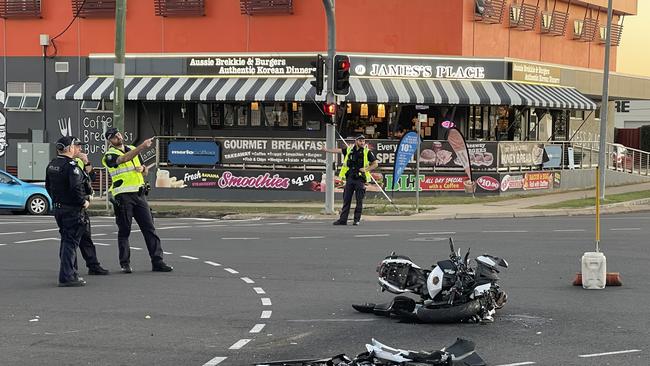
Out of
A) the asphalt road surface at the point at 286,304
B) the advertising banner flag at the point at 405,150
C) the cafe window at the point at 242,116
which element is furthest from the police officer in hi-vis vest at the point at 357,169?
the cafe window at the point at 242,116

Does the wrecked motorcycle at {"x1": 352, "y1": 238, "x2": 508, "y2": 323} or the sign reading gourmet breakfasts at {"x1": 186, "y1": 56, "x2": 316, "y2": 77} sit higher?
the sign reading gourmet breakfasts at {"x1": 186, "y1": 56, "x2": 316, "y2": 77}

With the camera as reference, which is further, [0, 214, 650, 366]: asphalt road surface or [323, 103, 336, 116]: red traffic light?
[323, 103, 336, 116]: red traffic light

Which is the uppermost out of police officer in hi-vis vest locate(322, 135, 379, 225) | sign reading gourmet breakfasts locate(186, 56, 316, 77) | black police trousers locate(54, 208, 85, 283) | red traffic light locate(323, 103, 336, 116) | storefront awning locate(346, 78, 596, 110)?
sign reading gourmet breakfasts locate(186, 56, 316, 77)

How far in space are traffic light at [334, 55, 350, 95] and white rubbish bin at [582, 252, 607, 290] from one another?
12.3m

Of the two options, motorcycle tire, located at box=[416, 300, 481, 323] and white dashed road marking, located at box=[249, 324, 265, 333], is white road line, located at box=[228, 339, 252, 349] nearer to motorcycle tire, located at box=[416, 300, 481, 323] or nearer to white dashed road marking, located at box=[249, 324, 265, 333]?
white dashed road marking, located at box=[249, 324, 265, 333]

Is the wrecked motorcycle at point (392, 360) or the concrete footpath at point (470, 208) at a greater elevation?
the wrecked motorcycle at point (392, 360)

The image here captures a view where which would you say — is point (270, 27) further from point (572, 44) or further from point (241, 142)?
point (572, 44)

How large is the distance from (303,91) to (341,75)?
654 centimetres

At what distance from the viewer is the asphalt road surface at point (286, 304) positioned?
798cm

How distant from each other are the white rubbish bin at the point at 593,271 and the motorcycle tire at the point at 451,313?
2695 millimetres

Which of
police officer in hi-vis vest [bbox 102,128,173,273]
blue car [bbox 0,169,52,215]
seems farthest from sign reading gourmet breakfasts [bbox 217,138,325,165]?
police officer in hi-vis vest [bbox 102,128,173,273]

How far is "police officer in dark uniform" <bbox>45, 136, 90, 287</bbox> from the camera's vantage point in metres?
11.5

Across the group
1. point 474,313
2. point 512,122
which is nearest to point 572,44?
point 512,122

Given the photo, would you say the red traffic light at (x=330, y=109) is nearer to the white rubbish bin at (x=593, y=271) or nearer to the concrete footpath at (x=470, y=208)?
the concrete footpath at (x=470, y=208)
